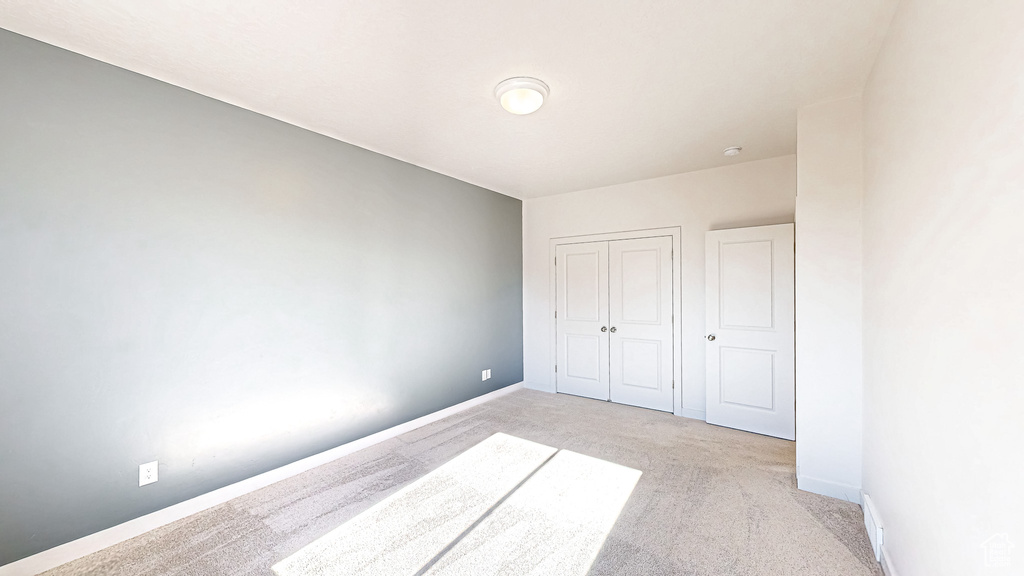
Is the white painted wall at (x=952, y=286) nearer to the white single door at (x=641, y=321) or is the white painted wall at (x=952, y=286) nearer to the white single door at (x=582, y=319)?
the white single door at (x=641, y=321)

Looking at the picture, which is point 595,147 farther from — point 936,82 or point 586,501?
point 586,501

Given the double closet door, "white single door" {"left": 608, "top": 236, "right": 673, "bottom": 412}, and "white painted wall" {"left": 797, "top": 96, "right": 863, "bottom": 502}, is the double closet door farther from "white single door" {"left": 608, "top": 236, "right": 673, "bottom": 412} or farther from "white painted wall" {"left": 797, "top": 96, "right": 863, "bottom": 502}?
"white painted wall" {"left": 797, "top": 96, "right": 863, "bottom": 502}

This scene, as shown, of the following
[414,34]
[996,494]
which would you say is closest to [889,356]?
[996,494]

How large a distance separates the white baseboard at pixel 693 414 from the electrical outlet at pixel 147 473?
14.3 feet

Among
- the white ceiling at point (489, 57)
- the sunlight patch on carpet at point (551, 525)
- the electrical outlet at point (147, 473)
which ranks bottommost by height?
the sunlight patch on carpet at point (551, 525)

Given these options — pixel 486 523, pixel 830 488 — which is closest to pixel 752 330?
pixel 830 488

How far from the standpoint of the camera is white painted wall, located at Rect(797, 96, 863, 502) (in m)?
2.34

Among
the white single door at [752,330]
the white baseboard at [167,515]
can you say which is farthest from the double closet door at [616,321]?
the white baseboard at [167,515]

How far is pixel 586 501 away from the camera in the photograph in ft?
7.87

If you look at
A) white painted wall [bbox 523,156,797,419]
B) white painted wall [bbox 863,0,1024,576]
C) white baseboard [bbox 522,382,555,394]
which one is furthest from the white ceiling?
white baseboard [bbox 522,382,555,394]

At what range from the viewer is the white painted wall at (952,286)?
0.87 m

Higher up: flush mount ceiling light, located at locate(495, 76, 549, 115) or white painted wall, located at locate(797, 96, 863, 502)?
flush mount ceiling light, located at locate(495, 76, 549, 115)

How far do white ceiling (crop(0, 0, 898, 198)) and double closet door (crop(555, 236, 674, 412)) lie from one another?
161 cm

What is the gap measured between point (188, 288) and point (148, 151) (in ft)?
2.69
